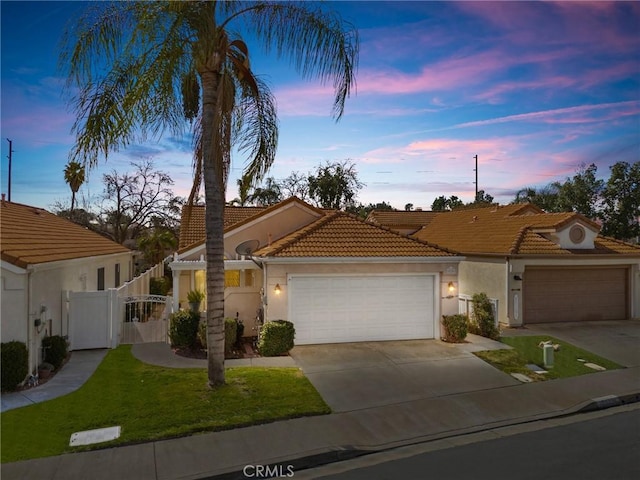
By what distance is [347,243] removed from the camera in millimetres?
13539

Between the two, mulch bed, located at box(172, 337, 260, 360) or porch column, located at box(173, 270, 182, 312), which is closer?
mulch bed, located at box(172, 337, 260, 360)

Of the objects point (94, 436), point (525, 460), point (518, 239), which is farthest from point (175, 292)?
point (518, 239)

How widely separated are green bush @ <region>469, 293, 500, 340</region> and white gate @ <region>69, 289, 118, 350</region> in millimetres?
12025

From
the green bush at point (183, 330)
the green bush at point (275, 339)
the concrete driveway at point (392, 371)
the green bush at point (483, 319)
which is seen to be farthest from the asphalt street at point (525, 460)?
the green bush at point (183, 330)

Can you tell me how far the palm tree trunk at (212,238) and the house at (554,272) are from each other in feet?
34.2

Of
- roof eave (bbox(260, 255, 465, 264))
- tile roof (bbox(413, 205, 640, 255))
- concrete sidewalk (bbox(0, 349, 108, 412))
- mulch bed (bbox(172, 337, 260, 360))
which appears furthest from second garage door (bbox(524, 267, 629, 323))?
concrete sidewalk (bbox(0, 349, 108, 412))

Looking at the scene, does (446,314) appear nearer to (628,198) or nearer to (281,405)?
(281,405)

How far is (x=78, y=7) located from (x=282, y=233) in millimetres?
9603

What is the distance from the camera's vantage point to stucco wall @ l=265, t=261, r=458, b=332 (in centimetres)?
1232

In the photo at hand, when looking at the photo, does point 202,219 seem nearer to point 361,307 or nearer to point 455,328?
point 361,307

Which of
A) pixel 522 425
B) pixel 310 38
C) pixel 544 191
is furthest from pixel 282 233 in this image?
pixel 544 191

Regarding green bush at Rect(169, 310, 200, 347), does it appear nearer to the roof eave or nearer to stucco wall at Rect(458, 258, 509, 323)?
the roof eave

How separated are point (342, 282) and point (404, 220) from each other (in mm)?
18372

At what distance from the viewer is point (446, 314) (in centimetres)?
1355
